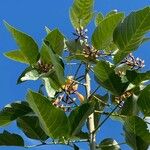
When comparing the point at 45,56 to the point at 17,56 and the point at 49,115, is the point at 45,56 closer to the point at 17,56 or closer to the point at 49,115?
the point at 17,56

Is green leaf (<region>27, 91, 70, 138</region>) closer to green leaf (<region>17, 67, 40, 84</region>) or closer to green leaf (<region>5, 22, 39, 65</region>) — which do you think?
green leaf (<region>17, 67, 40, 84</region>)

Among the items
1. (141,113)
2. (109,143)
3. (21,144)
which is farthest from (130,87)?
(21,144)

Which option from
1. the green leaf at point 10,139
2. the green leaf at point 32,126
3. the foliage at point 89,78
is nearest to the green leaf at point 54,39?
the foliage at point 89,78

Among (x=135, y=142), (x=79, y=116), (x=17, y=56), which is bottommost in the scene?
(x=135, y=142)

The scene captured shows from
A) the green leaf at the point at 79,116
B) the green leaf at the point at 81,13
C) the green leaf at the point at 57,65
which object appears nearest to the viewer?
Result: the green leaf at the point at 79,116

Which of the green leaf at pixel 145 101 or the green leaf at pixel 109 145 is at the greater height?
the green leaf at pixel 145 101

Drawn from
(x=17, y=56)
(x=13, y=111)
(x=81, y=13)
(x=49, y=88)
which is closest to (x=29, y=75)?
(x=49, y=88)

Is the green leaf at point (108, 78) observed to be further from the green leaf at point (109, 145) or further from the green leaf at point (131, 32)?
the green leaf at point (109, 145)
